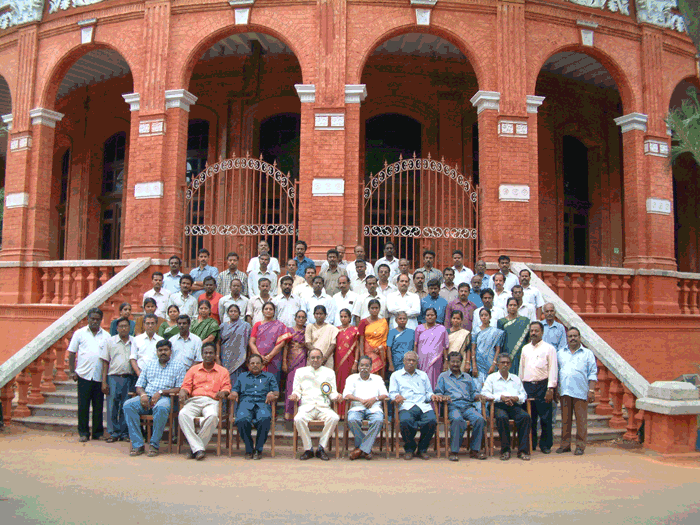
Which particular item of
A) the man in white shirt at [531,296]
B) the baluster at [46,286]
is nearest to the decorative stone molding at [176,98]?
the baluster at [46,286]

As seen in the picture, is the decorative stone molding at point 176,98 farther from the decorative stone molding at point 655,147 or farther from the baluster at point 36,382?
the decorative stone molding at point 655,147

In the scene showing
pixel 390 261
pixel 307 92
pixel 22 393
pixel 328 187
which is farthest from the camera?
pixel 307 92

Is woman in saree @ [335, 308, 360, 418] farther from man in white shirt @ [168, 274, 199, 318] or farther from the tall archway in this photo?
the tall archway

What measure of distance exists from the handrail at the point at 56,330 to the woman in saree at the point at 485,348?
564 cm

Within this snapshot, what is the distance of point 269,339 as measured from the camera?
7555 mm

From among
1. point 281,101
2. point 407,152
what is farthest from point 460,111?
point 281,101

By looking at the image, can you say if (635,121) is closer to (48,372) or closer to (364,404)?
(364,404)

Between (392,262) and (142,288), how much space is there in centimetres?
446

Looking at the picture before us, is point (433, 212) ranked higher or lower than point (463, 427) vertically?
higher

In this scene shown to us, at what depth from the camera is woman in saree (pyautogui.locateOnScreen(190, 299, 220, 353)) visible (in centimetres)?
773

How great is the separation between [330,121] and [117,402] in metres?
5.91

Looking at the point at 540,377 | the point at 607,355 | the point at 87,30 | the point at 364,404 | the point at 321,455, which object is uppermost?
the point at 87,30

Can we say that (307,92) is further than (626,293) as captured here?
No

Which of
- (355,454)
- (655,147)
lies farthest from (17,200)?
(655,147)
